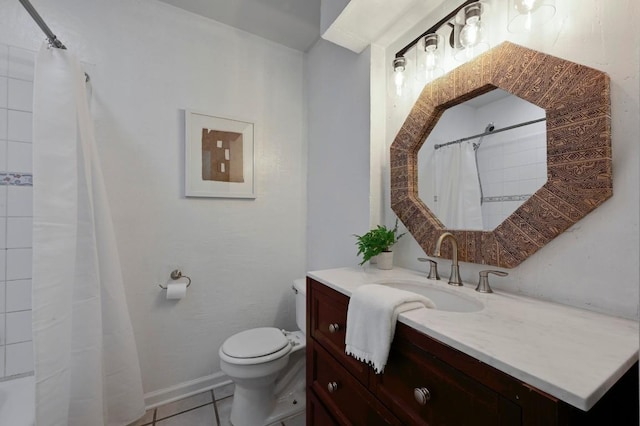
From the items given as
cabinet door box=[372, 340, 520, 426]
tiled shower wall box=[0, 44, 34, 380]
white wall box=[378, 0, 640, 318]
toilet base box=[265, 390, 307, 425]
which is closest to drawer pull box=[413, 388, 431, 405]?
cabinet door box=[372, 340, 520, 426]

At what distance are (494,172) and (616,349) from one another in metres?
0.66

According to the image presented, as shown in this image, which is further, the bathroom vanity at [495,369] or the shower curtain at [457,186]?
the shower curtain at [457,186]

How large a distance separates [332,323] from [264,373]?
26.8 inches

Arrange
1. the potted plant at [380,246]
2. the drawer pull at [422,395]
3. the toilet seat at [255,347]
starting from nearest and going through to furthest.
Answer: the drawer pull at [422,395]
the potted plant at [380,246]
the toilet seat at [255,347]

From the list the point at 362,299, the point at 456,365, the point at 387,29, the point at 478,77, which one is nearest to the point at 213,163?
the point at 387,29

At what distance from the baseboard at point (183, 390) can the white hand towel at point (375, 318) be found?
1.49 m

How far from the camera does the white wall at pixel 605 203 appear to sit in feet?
2.30

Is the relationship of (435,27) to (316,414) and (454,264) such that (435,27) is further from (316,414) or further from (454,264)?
(316,414)

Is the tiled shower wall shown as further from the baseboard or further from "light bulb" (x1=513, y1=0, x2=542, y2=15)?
"light bulb" (x1=513, y1=0, x2=542, y2=15)

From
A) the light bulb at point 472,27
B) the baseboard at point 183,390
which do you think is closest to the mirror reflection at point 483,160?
the light bulb at point 472,27

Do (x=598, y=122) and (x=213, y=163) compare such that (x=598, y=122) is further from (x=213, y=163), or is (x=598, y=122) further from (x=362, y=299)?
(x=213, y=163)

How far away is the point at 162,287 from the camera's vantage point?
5.52ft

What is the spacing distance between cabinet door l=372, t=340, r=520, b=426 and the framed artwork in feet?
4.96

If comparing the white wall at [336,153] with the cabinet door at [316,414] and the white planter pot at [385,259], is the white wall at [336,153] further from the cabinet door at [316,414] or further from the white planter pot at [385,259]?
the cabinet door at [316,414]
